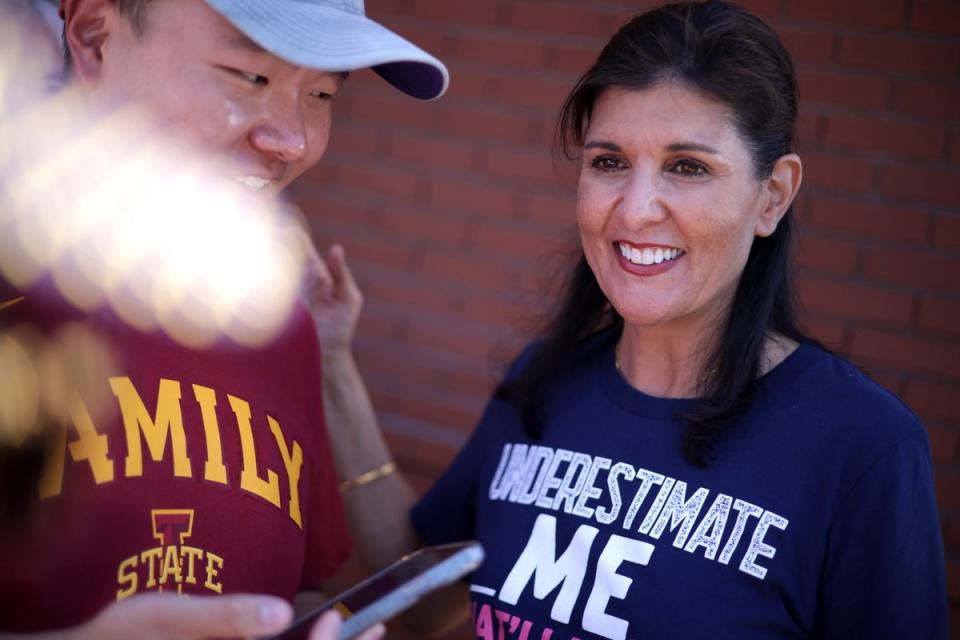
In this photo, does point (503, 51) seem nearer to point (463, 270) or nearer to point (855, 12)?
point (463, 270)

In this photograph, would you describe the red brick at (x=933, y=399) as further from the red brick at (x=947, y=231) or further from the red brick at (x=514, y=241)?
the red brick at (x=514, y=241)

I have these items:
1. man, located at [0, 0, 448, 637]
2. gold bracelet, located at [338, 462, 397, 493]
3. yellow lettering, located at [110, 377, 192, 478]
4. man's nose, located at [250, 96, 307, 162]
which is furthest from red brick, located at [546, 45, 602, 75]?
yellow lettering, located at [110, 377, 192, 478]

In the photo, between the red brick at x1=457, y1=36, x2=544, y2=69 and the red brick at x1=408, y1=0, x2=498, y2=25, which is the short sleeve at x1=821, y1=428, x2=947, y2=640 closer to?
the red brick at x1=457, y1=36, x2=544, y2=69

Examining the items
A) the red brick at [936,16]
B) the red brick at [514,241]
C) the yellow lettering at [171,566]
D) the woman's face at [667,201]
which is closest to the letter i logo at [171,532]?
the yellow lettering at [171,566]

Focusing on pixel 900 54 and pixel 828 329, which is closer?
pixel 900 54

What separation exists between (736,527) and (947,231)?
6.02ft

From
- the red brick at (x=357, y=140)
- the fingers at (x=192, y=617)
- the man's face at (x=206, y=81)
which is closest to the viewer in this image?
the fingers at (x=192, y=617)

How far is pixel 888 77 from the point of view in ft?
10.6

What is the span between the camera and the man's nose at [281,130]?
1674mm

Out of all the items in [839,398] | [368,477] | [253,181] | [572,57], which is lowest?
[368,477]

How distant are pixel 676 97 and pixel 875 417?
2.39ft

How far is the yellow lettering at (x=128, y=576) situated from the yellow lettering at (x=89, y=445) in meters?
0.14

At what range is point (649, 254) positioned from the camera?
208 cm

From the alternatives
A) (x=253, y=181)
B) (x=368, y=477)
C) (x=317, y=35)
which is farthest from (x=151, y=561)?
(x=368, y=477)
